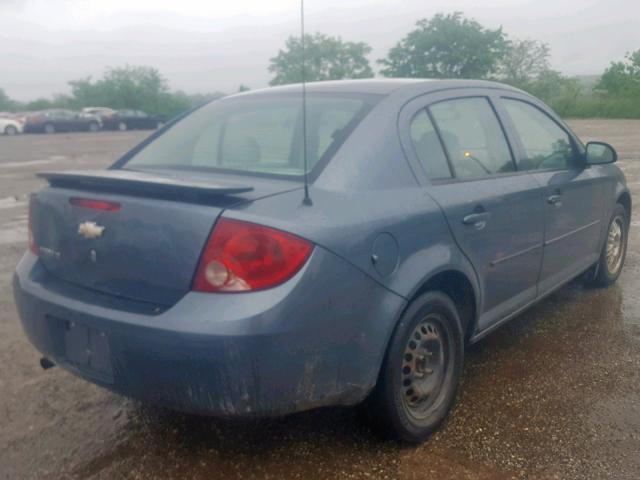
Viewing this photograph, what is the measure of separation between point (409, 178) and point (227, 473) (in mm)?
1446

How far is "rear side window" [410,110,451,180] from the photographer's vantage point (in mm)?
3059

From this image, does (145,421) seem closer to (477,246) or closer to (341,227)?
(341,227)

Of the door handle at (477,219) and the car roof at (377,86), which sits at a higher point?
the car roof at (377,86)

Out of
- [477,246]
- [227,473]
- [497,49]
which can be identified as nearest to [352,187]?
[477,246]

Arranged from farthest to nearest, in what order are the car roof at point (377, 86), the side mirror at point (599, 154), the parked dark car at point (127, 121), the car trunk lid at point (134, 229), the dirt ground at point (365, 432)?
1. the parked dark car at point (127, 121)
2. the side mirror at point (599, 154)
3. the car roof at point (377, 86)
4. the dirt ground at point (365, 432)
5. the car trunk lid at point (134, 229)

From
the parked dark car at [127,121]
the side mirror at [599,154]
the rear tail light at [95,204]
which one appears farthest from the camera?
the parked dark car at [127,121]

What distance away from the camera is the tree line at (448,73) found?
139ft

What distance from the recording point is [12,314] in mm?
4730

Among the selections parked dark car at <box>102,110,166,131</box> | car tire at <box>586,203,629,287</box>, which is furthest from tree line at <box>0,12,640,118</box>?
car tire at <box>586,203,629,287</box>

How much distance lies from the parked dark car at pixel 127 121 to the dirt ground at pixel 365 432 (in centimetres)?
3975

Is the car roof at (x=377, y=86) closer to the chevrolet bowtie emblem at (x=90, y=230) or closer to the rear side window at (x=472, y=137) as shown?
the rear side window at (x=472, y=137)

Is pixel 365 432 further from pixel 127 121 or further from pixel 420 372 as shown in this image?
pixel 127 121

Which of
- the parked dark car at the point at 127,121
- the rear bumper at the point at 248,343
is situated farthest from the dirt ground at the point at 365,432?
the parked dark car at the point at 127,121

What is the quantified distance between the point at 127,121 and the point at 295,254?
42.1 metres
